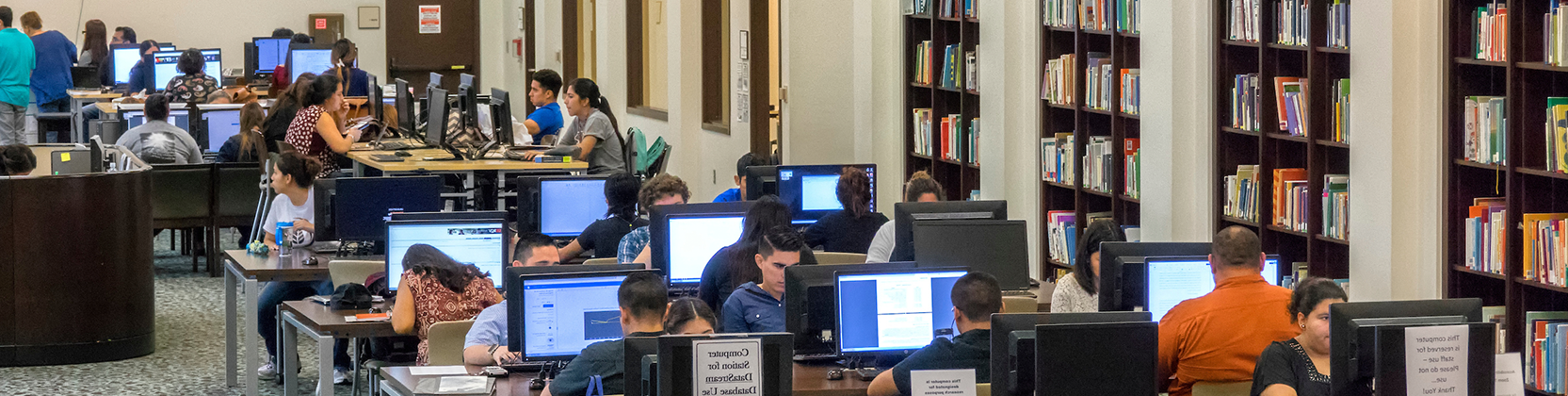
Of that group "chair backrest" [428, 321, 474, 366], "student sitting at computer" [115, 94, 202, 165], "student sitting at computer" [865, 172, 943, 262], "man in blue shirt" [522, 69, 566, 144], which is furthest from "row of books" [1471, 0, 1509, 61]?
"student sitting at computer" [115, 94, 202, 165]

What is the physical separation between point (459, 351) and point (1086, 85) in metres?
3.89

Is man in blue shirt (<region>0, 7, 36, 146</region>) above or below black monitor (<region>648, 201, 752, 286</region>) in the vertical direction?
above

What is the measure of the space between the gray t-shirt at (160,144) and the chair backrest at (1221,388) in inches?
327

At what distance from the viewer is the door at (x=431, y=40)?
18906mm

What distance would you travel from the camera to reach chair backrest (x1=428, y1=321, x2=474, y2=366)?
579 cm

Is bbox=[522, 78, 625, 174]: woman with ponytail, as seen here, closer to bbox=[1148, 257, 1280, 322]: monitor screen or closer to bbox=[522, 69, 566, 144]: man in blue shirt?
bbox=[522, 69, 566, 144]: man in blue shirt

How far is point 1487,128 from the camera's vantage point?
19.1ft

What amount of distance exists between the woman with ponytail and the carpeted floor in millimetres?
2143

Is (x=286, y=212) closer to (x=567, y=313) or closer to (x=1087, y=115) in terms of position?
(x=567, y=313)

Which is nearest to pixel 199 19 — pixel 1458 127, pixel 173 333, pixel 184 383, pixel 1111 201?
pixel 173 333

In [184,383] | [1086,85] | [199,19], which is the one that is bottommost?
[184,383]

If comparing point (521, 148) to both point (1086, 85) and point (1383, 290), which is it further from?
point (1383, 290)

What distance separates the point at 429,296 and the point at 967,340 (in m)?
2.27

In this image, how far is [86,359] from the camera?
8344 millimetres
